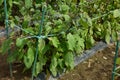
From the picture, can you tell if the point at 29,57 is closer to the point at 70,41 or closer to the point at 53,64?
the point at 53,64

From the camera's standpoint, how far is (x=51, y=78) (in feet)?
12.3

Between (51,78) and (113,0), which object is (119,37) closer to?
(113,0)

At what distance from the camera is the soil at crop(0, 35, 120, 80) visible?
3.81 metres

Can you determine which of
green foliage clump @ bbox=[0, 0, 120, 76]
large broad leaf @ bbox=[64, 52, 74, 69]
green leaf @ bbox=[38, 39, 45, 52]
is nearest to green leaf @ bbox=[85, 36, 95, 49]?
green foliage clump @ bbox=[0, 0, 120, 76]

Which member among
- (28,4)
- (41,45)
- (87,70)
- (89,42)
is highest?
(28,4)

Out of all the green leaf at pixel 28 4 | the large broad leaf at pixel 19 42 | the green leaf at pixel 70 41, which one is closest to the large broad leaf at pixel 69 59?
the green leaf at pixel 70 41

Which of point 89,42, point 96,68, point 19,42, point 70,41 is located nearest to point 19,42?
point 19,42

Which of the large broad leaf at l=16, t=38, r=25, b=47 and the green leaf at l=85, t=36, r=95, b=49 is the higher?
the large broad leaf at l=16, t=38, r=25, b=47

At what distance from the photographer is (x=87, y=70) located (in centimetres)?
405

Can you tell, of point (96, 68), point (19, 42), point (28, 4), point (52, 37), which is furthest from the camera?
point (96, 68)

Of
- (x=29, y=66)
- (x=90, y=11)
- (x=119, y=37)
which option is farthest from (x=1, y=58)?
(x=119, y=37)

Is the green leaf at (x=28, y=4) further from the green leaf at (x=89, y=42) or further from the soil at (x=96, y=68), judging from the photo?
the soil at (x=96, y=68)

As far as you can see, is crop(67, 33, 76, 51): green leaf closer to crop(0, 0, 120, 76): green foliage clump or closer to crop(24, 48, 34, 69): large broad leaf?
crop(0, 0, 120, 76): green foliage clump

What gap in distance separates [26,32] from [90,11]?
1222 millimetres
